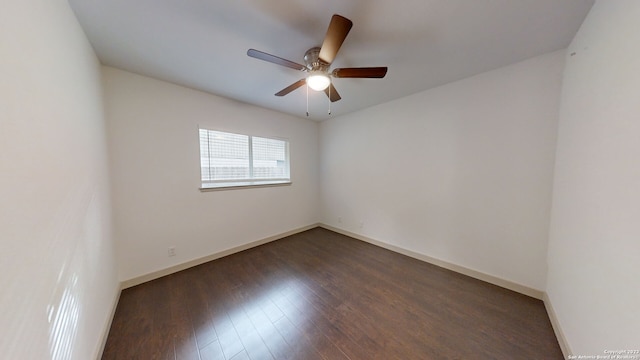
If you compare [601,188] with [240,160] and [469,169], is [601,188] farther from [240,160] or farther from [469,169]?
[240,160]

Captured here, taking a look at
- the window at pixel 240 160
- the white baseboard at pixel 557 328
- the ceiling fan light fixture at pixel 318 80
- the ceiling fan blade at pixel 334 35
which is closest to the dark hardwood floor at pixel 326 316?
the white baseboard at pixel 557 328

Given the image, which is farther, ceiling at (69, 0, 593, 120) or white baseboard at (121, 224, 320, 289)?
white baseboard at (121, 224, 320, 289)

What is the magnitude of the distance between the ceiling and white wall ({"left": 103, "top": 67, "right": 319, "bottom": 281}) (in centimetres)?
32

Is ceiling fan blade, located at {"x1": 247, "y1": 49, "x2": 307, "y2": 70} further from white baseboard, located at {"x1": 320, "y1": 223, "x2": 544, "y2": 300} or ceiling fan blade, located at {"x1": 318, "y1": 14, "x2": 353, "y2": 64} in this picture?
white baseboard, located at {"x1": 320, "y1": 223, "x2": 544, "y2": 300}

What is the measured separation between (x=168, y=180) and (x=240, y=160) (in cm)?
99

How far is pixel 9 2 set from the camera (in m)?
0.69

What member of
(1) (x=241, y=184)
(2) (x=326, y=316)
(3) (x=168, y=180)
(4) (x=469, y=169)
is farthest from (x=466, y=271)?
(3) (x=168, y=180)

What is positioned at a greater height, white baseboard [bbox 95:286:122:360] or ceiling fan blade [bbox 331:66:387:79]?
ceiling fan blade [bbox 331:66:387:79]

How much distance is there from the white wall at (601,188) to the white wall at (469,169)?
26 cm

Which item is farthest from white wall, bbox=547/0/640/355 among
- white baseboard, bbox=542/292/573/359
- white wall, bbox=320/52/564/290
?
white wall, bbox=320/52/564/290

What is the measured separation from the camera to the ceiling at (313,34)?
1.26 m

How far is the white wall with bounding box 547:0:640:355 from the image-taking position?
87cm

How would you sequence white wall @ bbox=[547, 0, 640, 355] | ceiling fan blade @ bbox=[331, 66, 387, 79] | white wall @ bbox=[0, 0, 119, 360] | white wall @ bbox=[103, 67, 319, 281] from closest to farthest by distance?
white wall @ bbox=[0, 0, 119, 360], white wall @ bbox=[547, 0, 640, 355], ceiling fan blade @ bbox=[331, 66, 387, 79], white wall @ bbox=[103, 67, 319, 281]

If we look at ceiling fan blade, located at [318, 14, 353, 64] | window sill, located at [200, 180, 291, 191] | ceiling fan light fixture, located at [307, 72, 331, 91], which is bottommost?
window sill, located at [200, 180, 291, 191]
